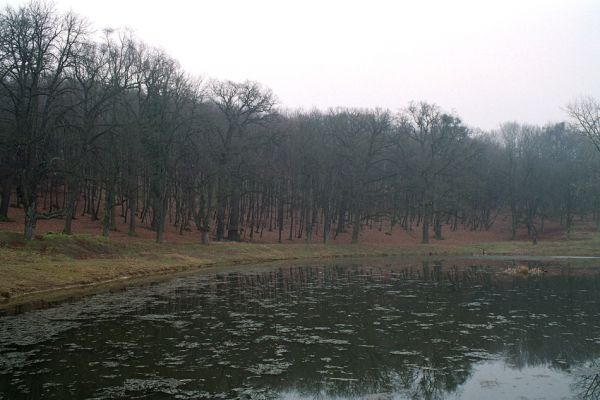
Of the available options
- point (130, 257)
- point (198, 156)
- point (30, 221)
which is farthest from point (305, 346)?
point (198, 156)

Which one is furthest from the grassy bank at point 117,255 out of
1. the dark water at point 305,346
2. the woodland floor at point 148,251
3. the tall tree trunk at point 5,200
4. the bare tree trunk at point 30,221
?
the tall tree trunk at point 5,200

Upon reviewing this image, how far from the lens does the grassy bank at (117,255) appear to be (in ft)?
82.8

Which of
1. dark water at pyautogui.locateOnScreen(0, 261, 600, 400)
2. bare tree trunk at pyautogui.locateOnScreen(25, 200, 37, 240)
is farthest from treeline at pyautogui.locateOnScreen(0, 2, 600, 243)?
dark water at pyautogui.locateOnScreen(0, 261, 600, 400)

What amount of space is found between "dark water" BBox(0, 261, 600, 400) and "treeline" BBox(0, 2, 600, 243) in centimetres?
1688

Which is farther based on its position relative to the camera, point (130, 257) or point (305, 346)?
point (130, 257)

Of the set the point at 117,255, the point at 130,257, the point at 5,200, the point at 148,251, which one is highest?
the point at 5,200

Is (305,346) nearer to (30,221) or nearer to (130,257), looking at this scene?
(30,221)

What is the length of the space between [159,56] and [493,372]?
42656 mm

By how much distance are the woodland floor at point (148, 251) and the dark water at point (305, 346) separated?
161 inches

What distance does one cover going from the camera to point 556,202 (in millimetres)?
83375

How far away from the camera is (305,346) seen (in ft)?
46.7

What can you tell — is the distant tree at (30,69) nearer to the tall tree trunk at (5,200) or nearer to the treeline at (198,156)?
the treeline at (198,156)

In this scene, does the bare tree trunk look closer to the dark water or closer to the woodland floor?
the woodland floor

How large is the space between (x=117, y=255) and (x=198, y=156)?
15.4 meters
